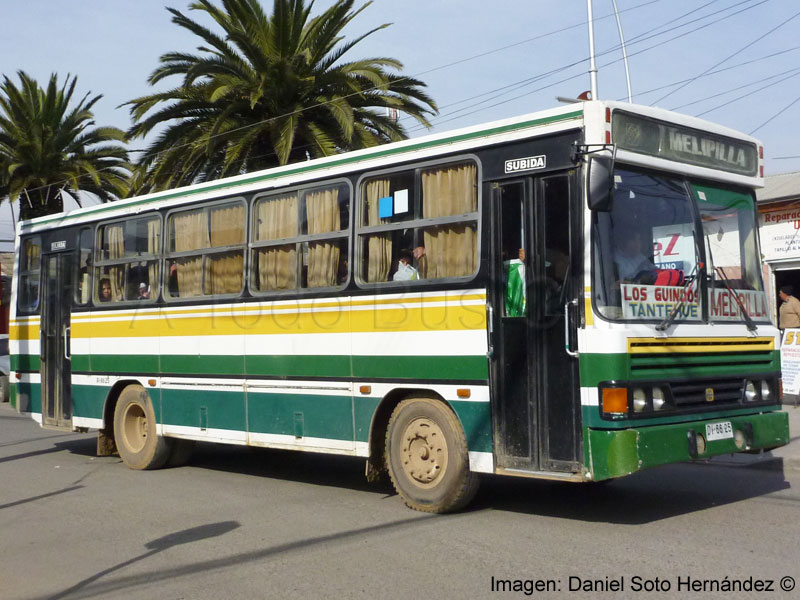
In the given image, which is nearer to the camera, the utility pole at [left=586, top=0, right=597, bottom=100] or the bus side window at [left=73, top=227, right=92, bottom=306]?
the bus side window at [left=73, top=227, right=92, bottom=306]

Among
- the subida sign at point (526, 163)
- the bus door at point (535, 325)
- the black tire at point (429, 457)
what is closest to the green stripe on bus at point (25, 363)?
the black tire at point (429, 457)

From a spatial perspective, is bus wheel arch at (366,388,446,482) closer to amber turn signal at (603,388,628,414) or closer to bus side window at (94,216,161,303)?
amber turn signal at (603,388,628,414)

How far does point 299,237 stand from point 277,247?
0.41 metres

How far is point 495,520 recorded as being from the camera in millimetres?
8367

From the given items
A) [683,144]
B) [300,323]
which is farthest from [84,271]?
[683,144]

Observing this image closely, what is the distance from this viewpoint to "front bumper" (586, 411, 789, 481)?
7.36 meters

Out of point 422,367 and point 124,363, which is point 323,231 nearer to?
point 422,367

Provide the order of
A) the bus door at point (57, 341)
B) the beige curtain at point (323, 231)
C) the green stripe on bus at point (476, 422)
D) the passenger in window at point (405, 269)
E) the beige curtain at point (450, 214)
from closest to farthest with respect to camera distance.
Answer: the green stripe on bus at point (476, 422) < the beige curtain at point (450, 214) < the passenger in window at point (405, 269) < the beige curtain at point (323, 231) < the bus door at point (57, 341)

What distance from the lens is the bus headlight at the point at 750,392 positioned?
27.7 feet

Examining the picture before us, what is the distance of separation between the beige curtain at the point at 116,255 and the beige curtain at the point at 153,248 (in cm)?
60

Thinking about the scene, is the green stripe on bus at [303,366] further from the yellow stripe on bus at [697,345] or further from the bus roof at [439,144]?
the bus roof at [439,144]

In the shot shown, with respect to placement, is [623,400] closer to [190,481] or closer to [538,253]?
[538,253]

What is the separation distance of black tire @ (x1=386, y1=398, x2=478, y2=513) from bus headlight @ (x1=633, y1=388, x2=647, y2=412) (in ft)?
5.29

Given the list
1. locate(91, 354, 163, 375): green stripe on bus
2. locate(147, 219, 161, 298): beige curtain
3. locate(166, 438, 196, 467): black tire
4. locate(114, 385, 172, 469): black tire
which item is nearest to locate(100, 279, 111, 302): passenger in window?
locate(91, 354, 163, 375): green stripe on bus
